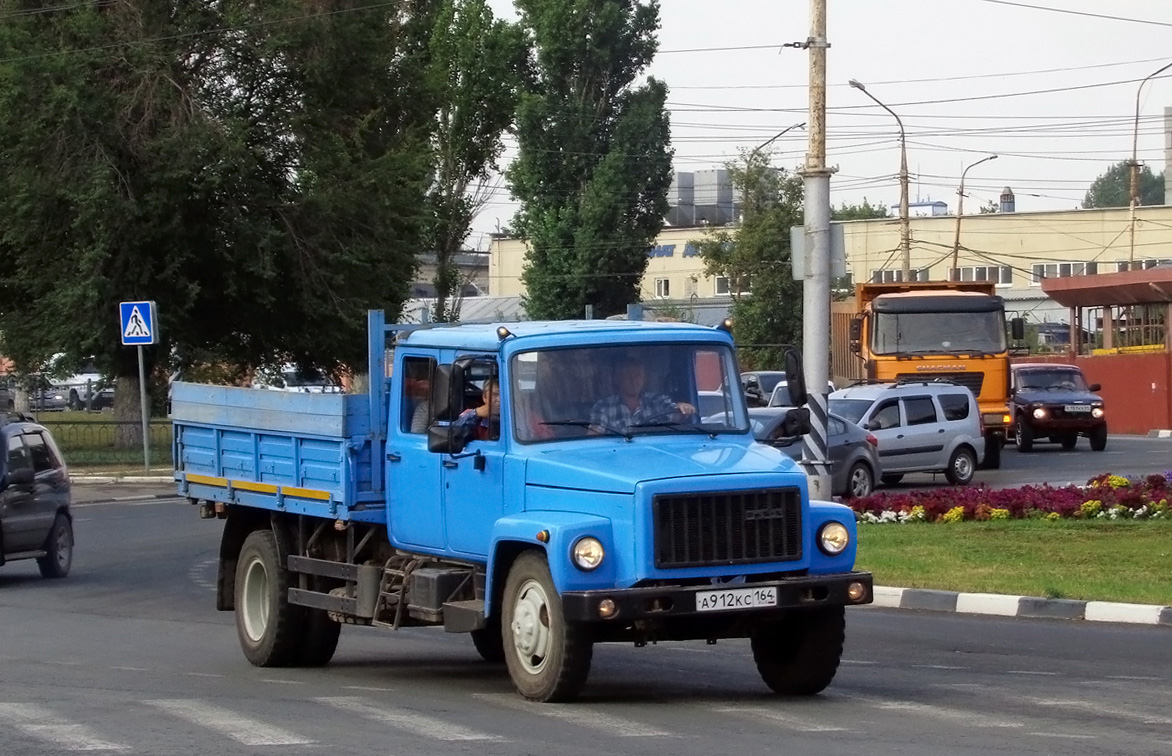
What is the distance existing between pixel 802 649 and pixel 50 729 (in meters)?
4.14

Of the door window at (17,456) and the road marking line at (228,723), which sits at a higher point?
the door window at (17,456)

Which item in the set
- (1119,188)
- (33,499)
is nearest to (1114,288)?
(33,499)

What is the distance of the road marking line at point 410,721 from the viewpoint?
8.88 metres

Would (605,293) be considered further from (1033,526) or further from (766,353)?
(1033,526)

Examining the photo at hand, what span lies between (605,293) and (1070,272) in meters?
35.4

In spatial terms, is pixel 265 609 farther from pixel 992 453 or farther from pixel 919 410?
pixel 992 453

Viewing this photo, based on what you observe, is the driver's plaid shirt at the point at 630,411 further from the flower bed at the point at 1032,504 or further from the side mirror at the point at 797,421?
the flower bed at the point at 1032,504

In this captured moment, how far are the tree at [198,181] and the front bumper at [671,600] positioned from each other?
104 ft

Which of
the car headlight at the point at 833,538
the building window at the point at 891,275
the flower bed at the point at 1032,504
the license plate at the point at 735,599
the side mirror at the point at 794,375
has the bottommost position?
the flower bed at the point at 1032,504

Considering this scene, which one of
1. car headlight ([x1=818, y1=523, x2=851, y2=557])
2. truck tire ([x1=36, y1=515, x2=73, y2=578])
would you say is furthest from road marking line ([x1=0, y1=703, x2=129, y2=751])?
truck tire ([x1=36, y1=515, x2=73, y2=578])

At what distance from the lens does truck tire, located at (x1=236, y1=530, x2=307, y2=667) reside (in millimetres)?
12445

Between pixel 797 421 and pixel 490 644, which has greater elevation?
pixel 797 421

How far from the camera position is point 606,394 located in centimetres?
1043

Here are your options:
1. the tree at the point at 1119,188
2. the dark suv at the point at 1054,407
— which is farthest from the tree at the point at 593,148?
the tree at the point at 1119,188
